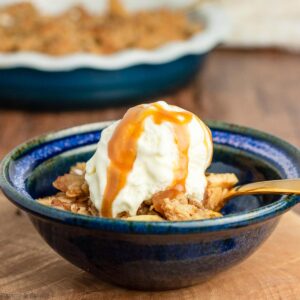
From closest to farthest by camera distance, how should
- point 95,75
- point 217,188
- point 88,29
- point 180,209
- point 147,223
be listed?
point 147,223 < point 180,209 < point 217,188 < point 95,75 < point 88,29

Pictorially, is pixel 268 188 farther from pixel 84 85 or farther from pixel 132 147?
pixel 84 85

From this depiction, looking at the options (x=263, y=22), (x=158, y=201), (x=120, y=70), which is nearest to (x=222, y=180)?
(x=158, y=201)

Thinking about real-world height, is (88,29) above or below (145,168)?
above

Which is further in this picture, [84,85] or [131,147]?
[84,85]

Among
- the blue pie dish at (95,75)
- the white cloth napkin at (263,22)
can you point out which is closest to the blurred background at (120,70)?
the blue pie dish at (95,75)

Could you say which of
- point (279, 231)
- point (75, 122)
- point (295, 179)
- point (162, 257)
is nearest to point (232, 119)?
point (75, 122)

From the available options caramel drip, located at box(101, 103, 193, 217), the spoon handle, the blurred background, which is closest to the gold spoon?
the spoon handle
